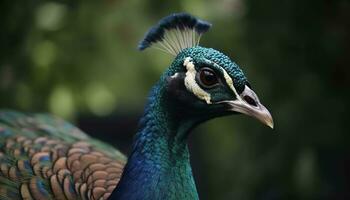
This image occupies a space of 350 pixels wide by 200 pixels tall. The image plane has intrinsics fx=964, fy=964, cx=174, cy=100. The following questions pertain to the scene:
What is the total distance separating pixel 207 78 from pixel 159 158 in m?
0.28

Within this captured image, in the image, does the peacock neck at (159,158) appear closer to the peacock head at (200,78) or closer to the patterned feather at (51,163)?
the peacock head at (200,78)

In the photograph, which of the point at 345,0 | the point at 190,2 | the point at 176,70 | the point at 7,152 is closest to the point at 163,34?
the point at 176,70

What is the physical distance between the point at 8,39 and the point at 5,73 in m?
0.19

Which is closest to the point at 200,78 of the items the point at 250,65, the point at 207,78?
the point at 207,78

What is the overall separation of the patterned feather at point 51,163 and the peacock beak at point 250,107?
581 mm

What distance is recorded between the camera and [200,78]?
2.42m

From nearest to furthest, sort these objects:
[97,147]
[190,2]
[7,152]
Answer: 1. [7,152]
2. [97,147]
3. [190,2]

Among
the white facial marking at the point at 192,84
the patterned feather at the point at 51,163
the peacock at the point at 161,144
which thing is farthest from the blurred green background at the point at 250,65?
the white facial marking at the point at 192,84

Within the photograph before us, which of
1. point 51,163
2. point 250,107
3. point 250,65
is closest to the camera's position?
point 250,107

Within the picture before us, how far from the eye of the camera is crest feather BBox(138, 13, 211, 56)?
8.32ft

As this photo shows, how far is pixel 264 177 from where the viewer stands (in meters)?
4.03

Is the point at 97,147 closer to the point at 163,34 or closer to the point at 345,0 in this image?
the point at 163,34

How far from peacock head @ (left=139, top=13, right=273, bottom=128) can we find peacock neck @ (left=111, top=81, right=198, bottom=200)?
0.06m

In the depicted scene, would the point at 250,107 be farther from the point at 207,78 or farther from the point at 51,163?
the point at 51,163
